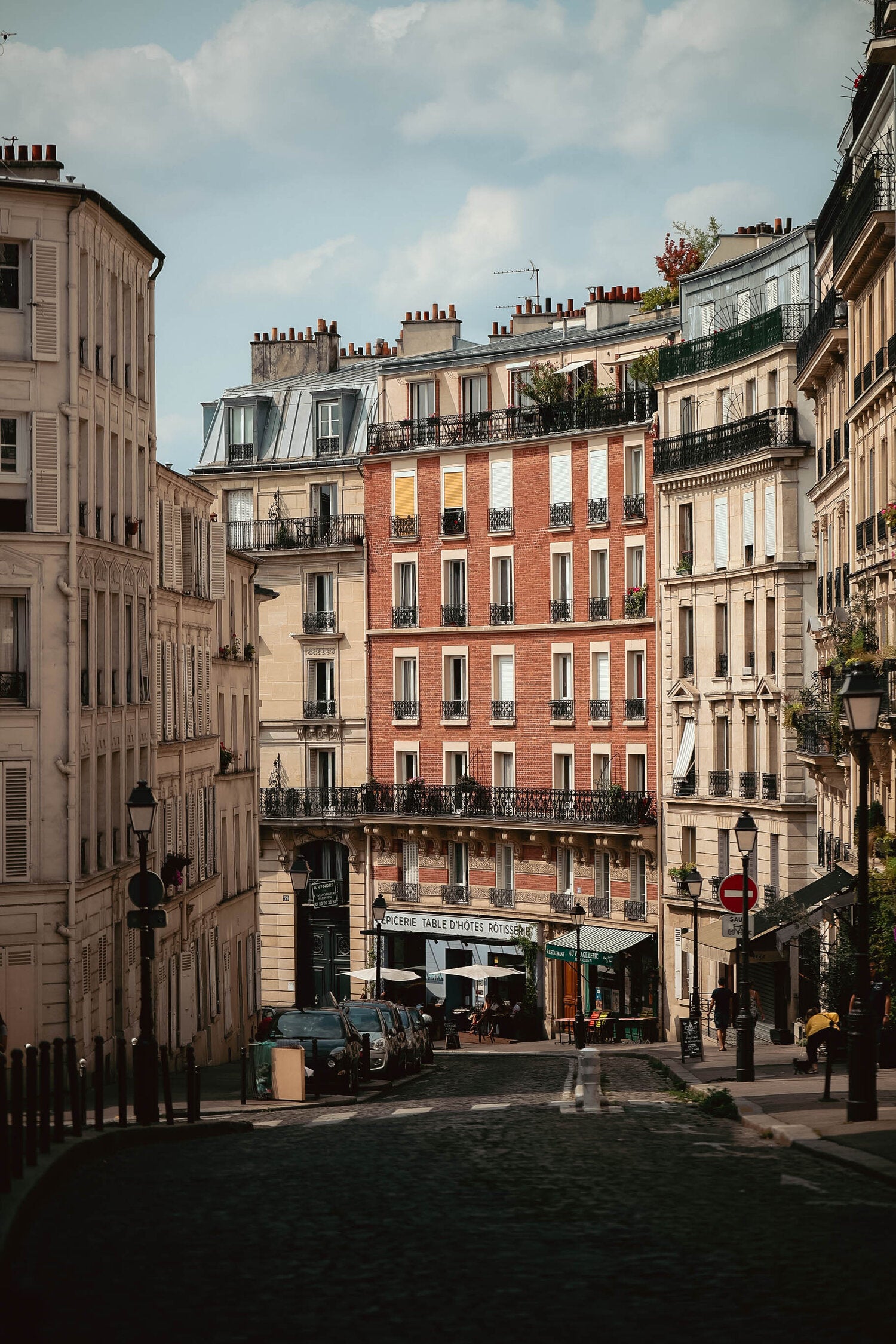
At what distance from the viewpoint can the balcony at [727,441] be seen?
164ft

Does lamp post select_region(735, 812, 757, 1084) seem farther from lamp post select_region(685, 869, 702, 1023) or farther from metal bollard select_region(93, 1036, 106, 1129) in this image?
lamp post select_region(685, 869, 702, 1023)

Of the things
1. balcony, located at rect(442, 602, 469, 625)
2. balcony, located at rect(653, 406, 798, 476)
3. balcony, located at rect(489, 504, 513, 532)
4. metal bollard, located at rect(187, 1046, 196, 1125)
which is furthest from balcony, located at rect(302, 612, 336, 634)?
metal bollard, located at rect(187, 1046, 196, 1125)

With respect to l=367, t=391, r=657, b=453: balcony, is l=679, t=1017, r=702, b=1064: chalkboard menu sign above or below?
below

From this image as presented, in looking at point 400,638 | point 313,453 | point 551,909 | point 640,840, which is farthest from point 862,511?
point 313,453

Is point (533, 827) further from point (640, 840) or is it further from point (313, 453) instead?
point (313, 453)

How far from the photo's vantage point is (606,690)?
58.8 m

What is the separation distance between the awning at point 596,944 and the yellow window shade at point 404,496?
15735mm

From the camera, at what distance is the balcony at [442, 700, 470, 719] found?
208ft

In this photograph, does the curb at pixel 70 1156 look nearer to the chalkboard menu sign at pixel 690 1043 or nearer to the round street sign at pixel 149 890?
the round street sign at pixel 149 890

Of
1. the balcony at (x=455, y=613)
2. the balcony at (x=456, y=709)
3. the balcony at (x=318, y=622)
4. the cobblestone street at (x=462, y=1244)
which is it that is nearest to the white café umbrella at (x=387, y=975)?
the balcony at (x=456, y=709)

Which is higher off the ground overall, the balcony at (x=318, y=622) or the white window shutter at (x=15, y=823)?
the balcony at (x=318, y=622)

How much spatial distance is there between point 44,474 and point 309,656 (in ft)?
120

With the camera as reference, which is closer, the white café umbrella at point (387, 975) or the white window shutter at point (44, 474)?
the white window shutter at point (44, 474)

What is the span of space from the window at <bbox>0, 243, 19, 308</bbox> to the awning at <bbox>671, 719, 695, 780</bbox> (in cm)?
2815
